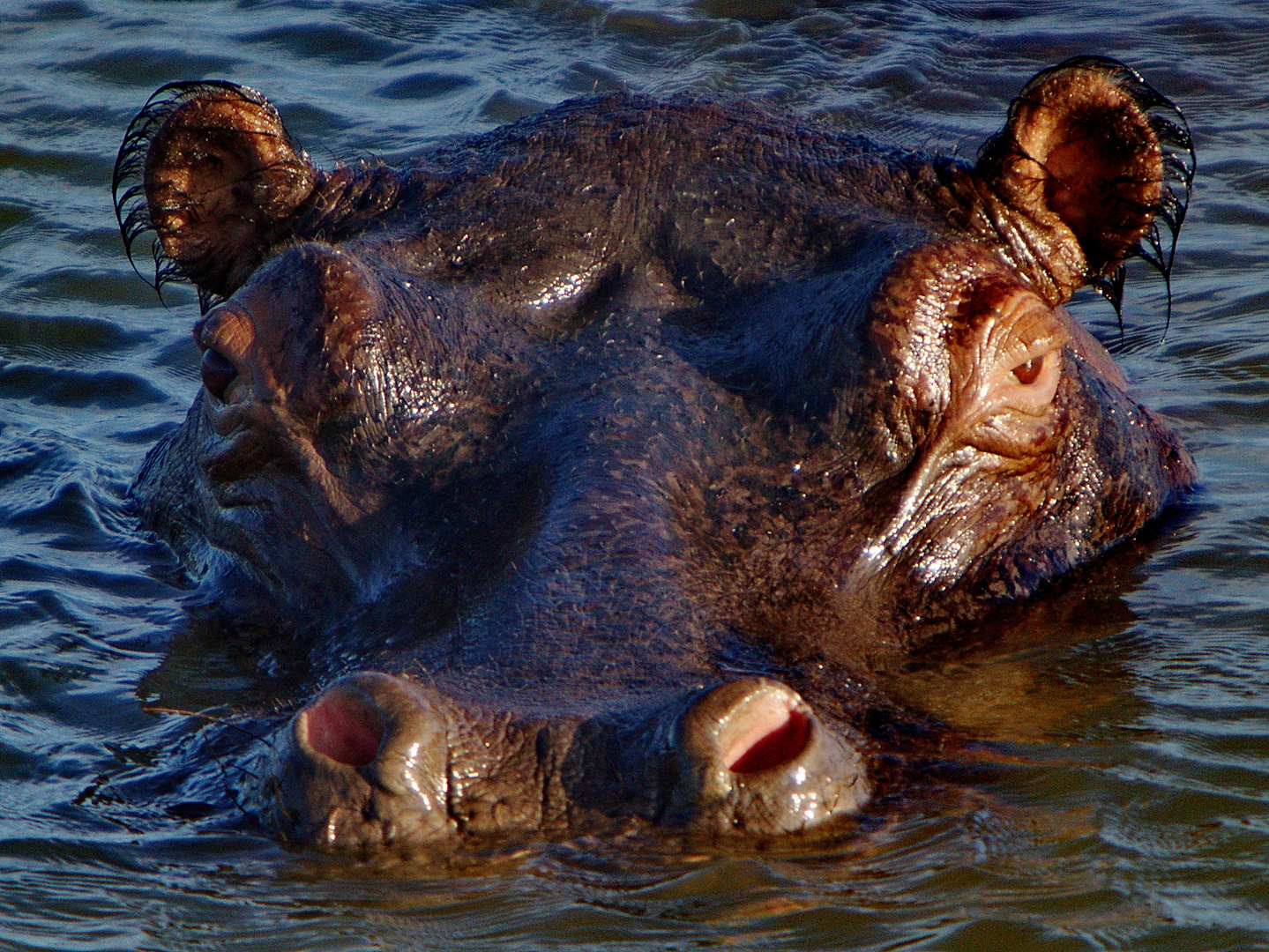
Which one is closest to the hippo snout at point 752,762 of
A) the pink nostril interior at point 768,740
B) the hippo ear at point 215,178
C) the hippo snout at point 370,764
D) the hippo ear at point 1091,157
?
the pink nostril interior at point 768,740

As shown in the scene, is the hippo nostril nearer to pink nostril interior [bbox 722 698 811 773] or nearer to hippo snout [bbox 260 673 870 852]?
hippo snout [bbox 260 673 870 852]

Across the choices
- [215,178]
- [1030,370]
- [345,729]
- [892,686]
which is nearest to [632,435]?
[892,686]

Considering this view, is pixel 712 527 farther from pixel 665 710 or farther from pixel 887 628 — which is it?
pixel 665 710

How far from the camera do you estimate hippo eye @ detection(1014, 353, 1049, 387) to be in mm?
5375

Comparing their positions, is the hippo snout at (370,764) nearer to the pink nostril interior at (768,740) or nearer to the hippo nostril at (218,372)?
the pink nostril interior at (768,740)

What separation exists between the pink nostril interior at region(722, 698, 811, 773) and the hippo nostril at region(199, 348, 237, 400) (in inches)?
97.7

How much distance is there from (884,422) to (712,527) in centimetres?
64

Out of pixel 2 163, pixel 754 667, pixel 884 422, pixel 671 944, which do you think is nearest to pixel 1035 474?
pixel 884 422

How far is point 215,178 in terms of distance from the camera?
6.41 m

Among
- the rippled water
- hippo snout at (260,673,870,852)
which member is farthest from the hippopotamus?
the rippled water

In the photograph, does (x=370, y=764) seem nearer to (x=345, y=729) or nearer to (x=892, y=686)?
(x=345, y=729)

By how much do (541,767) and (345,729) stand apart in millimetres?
410

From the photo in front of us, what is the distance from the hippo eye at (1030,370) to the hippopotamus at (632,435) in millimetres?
26

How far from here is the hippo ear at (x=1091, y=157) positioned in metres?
5.88
